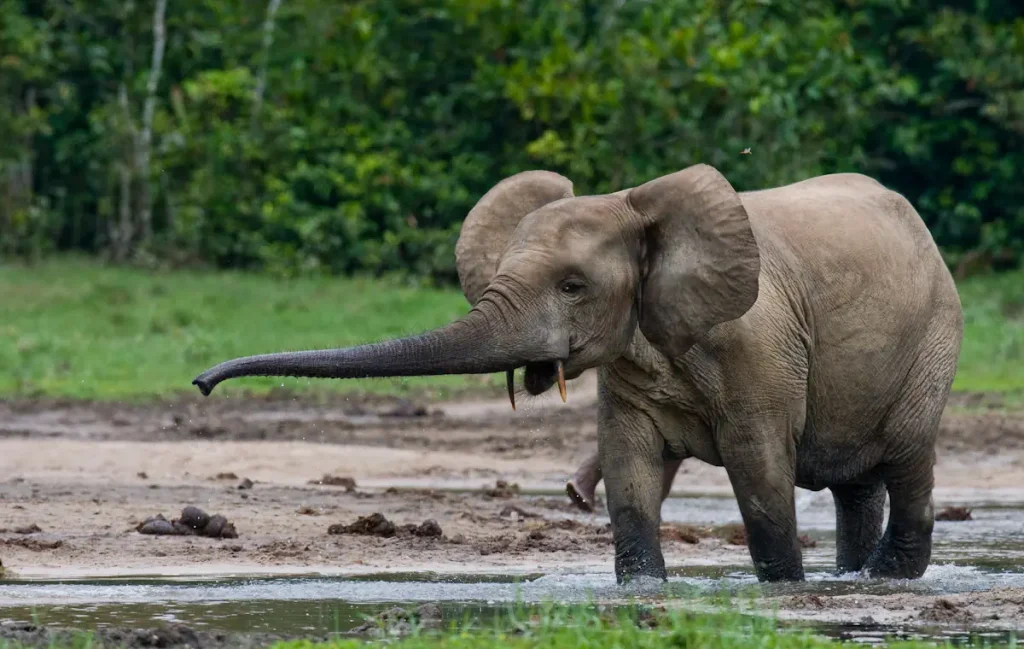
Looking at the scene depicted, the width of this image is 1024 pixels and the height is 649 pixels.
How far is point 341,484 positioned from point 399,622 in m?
5.48

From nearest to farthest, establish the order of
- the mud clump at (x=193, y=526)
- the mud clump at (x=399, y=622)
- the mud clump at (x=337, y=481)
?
1. the mud clump at (x=399, y=622)
2. the mud clump at (x=193, y=526)
3. the mud clump at (x=337, y=481)

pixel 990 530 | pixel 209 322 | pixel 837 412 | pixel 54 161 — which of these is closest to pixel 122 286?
pixel 209 322

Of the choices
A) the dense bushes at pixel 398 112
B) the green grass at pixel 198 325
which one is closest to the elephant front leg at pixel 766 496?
the green grass at pixel 198 325

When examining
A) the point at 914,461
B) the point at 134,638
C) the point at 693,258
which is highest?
the point at 693,258

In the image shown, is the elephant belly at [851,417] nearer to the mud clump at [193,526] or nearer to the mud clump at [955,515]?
the mud clump at [955,515]

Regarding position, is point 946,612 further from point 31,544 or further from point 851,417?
point 31,544

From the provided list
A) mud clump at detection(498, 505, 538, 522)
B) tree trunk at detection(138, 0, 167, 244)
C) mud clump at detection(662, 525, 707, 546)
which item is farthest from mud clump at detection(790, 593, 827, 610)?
tree trunk at detection(138, 0, 167, 244)

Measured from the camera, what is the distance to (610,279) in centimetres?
737

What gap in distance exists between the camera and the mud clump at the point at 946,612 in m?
6.98

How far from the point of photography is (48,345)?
17.1 meters

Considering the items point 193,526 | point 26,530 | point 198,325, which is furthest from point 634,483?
point 198,325

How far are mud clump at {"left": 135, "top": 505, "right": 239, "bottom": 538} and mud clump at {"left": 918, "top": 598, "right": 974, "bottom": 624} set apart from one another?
3700mm

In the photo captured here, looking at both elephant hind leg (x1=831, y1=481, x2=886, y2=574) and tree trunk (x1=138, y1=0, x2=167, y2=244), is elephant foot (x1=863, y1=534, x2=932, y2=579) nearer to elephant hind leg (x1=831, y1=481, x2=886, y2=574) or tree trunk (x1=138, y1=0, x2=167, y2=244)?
elephant hind leg (x1=831, y1=481, x2=886, y2=574)

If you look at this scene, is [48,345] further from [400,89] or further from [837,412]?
[837,412]
